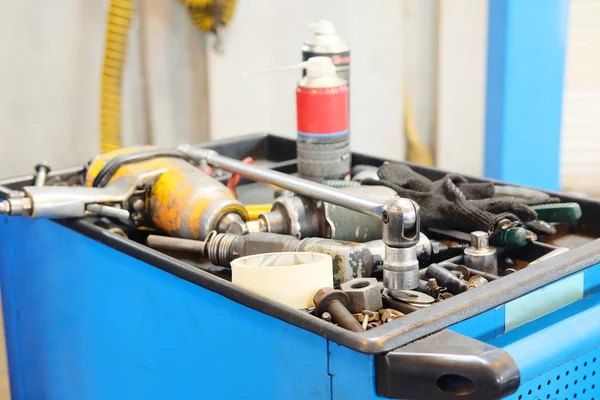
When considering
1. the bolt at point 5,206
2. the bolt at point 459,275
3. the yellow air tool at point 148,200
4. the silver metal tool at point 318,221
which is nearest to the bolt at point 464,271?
the bolt at point 459,275

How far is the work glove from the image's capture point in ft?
2.94

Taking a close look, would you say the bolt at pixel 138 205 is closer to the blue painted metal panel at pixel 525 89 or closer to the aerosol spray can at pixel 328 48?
the aerosol spray can at pixel 328 48

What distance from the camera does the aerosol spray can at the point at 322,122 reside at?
102 centimetres

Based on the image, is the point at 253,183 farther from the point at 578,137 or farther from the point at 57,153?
the point at 578,137

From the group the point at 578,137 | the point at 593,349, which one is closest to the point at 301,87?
the point at 593,349

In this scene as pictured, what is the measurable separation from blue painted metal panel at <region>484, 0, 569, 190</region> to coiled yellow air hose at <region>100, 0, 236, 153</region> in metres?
0.56

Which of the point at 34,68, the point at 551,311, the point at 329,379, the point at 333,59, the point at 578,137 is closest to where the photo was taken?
the point at 329,379

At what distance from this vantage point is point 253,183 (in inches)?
46.1

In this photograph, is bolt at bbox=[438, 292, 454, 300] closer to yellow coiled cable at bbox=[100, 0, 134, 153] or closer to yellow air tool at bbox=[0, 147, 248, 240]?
yellow air tool at bbox=[0, 147, 248, 240]

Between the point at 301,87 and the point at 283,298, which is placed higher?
the point at 301,87

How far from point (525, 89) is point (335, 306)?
1079mm

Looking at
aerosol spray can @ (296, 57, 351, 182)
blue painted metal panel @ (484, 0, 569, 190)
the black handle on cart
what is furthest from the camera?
blue painted metal panel @ (484, 0, 569, 190)

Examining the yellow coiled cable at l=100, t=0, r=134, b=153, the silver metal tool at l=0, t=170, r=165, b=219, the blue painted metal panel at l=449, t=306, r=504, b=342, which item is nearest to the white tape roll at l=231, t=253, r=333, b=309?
the blue painted metal panel at l=449, t=306, r=504, b=342

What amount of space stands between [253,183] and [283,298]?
0.46 m
